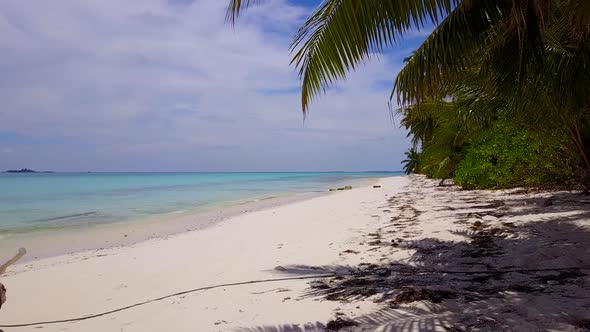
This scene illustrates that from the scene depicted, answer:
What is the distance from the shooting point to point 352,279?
403 centimetres

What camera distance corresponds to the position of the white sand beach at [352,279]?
2.91 m

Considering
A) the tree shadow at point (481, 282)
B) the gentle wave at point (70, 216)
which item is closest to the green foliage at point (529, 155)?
the tree shadow at point (481, 282)

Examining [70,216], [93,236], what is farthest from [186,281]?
[70,216]

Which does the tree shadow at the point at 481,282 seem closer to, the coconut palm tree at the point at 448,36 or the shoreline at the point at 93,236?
the coconut palm tree at the point at 448,36

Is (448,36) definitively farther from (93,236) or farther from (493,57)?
(93,236)

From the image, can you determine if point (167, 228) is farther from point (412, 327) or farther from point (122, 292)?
point (412, 327)

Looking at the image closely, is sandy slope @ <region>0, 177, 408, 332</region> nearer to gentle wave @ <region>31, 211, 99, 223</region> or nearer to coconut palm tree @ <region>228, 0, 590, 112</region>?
coconut palm tree @ <region>228, 0, 590, 112</region>

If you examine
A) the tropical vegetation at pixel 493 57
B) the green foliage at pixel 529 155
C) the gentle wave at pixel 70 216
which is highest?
the tropical vegetation at pixel 493 57

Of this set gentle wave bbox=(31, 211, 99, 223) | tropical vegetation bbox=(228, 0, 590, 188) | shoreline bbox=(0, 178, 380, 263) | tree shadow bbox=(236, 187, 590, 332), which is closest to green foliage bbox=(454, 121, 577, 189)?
tropical vegetation bbox=(228, 0, 590, 188)

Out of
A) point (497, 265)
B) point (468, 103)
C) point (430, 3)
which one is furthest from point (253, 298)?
point (468, 103)

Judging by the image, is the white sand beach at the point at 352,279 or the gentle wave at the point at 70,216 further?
the gentle wave at the point at 70,216

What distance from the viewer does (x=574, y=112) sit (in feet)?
17.3

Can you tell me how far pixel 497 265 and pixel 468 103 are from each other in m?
4.28

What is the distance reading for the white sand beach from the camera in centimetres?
291
